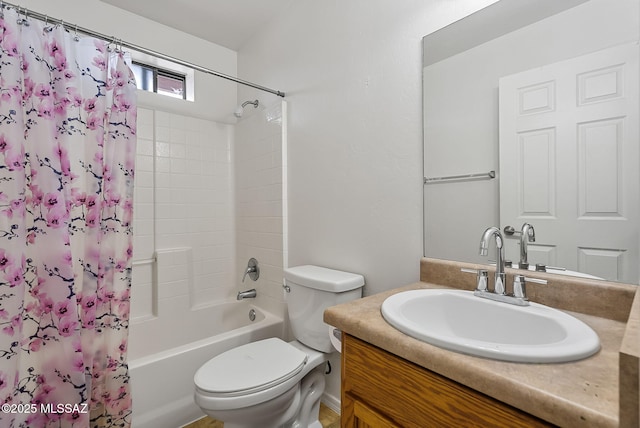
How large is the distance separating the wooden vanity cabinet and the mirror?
558 mm

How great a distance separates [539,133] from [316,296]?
1060 mm

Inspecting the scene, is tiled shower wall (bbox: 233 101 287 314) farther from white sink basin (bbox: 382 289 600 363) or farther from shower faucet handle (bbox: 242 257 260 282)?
white sink basin (bbox: 382 289 600 363)

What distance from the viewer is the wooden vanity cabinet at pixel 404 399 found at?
513 mm

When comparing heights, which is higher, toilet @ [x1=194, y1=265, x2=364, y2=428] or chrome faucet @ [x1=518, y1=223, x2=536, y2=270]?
chrome faucet @ [x1=518, y1=223, x2=536, y2=270]

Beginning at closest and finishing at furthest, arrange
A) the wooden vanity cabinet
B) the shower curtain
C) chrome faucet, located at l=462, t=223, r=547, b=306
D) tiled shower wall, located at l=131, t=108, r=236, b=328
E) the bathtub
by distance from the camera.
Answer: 1. the wooden vanity cabinet
2. chrome faucet, located at l=462, t=223, r=547, b=306
3. the shower curtain
4. the bathtub
5. tiled shower wall, located at l=131, t=108, r=236, b=328

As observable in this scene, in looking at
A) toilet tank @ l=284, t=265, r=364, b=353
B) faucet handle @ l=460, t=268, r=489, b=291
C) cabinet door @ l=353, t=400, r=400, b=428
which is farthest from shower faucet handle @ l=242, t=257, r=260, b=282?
faucet handle @ l=460, t=268, r=489, b=291

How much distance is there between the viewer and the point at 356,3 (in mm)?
1411

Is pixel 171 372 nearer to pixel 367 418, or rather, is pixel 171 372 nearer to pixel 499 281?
pixel 367 418

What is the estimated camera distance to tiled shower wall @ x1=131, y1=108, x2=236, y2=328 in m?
2.00

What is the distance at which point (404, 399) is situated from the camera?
25.5 inches

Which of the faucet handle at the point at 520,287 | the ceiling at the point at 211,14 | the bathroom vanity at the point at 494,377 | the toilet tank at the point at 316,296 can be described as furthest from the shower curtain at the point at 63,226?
the faucet handle at the point at 520,287

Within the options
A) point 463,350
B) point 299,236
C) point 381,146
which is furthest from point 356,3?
point 463,350

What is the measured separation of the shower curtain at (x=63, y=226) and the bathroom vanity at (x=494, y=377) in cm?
101

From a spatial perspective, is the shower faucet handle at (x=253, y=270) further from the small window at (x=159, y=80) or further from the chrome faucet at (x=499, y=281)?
the chrome faucet at (x=499, y=281)
